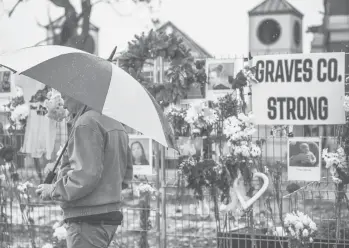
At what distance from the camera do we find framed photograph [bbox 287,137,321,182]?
5.27 metres

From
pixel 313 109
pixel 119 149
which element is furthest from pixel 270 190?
pixel 119 149

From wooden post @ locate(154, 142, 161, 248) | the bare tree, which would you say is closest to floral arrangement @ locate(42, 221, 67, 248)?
wooden post @ locate(154, 142, 161, 248)

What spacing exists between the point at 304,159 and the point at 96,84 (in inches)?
97.6

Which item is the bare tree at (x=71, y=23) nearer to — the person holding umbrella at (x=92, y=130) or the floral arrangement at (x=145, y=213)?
the floral arrangement at (x=145, y=213)

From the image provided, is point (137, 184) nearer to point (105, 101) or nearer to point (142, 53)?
point (142, 53)

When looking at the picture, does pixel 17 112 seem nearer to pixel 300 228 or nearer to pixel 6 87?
pixel 6 87

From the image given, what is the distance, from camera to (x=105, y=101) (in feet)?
10.8

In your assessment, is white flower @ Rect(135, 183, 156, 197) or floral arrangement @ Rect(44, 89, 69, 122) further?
floral arrangement @ Rect(44, 89, 69, 122)

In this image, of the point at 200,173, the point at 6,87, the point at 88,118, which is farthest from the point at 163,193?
the point at 88,118

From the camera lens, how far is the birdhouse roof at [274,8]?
916cm

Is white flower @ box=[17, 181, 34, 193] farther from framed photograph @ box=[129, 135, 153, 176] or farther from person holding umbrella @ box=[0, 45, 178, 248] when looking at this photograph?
person holding umbrella @ box=[0, 45, 178, 248]

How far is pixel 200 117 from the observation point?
5320 mm

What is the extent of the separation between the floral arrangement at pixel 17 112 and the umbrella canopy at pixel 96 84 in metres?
2.33

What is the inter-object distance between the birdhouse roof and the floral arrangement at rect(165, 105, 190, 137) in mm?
3663
